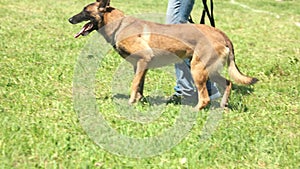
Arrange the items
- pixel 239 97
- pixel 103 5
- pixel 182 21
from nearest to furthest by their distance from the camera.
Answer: pixel 103 5
pixel 182 21
pixel 239 97

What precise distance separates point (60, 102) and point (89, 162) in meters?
1.72

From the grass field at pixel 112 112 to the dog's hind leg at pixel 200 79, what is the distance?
239 mm

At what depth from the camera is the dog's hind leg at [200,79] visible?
5.86m

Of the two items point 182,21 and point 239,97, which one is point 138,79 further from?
point 239,97

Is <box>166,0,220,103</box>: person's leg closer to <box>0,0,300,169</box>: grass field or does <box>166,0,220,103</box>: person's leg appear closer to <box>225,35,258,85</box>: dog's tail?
<box>0,0,300,169</box>: grass field

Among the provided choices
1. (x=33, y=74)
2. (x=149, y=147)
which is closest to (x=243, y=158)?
(x=149, y=147)

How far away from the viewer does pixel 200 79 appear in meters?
5.90

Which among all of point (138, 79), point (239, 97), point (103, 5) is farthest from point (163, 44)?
point (239, 97)

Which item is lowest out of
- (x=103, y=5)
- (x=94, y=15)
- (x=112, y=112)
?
(x=112, y=112)

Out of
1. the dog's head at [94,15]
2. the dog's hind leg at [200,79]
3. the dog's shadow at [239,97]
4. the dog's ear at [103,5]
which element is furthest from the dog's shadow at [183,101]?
the dog's ear at [103,5]

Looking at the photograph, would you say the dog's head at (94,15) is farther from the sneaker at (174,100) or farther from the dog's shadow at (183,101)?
the sneaker at (174,100)

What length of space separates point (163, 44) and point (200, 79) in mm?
555

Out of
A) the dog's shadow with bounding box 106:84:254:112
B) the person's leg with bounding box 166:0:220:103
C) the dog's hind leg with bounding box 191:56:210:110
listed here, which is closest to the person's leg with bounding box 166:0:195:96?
the person's leg with bounding box 166:0:220:103

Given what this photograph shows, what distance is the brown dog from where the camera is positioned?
584cm
